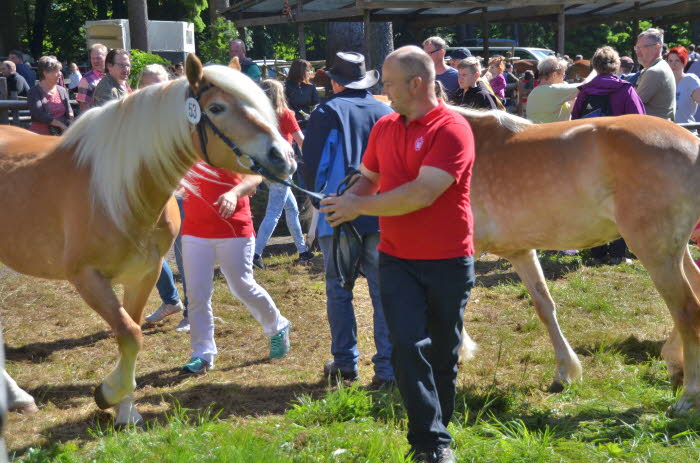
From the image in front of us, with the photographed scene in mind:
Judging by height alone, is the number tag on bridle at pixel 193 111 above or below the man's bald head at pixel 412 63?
below

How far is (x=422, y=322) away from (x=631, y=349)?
2793 millimetres

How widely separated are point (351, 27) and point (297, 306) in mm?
10154

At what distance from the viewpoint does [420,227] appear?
344cm

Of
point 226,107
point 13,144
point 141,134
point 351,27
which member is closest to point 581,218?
point 226,107

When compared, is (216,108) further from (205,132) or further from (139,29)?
(139,29)

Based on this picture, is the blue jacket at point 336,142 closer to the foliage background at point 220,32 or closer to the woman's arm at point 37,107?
the woman's arm at point 37,107

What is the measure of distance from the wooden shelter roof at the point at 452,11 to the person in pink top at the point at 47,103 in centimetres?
539

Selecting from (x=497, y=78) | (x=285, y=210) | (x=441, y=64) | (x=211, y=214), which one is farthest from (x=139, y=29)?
(x=211, y=214)

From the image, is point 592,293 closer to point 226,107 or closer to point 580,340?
point 580,340

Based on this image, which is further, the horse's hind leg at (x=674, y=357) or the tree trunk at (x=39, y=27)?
the tree trunk at (x=39, y=27)

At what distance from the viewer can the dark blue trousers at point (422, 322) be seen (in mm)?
3410

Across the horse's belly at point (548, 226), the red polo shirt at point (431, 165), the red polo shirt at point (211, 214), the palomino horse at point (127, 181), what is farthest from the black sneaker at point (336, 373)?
the red polo shirt at point (431, 165)

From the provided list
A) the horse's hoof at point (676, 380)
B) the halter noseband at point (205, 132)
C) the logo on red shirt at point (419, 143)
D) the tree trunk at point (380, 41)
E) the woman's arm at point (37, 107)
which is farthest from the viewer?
the tree trunk at point (380, 41)

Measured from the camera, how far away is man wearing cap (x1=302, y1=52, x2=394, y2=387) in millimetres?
4812
